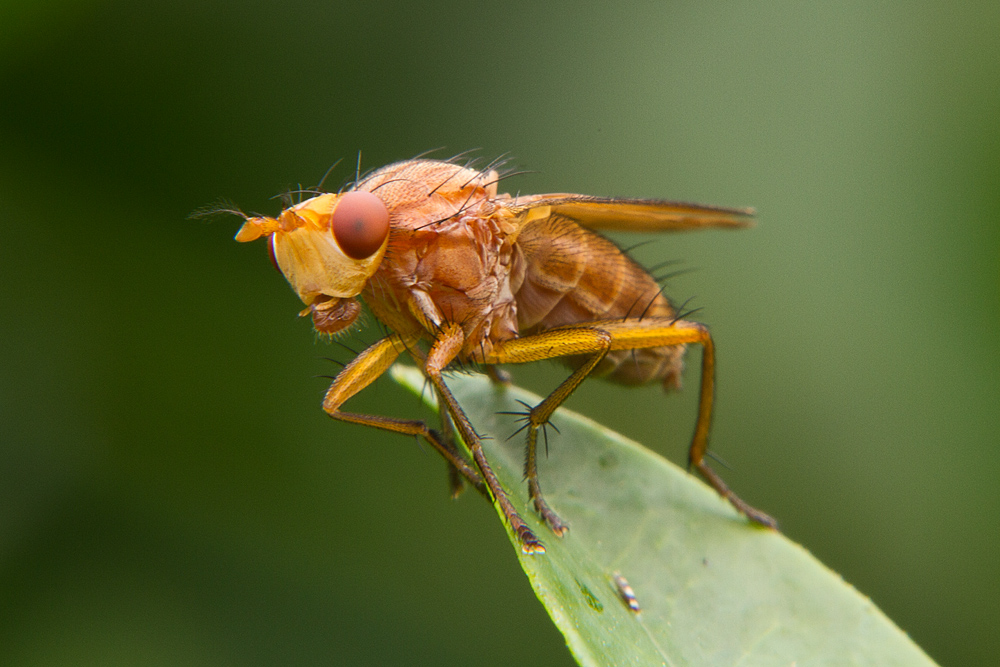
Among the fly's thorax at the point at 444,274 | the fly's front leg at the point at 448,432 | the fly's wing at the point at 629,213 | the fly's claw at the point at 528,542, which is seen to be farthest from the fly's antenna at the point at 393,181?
the fly's claw at the point at 528,542

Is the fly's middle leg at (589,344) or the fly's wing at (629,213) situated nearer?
the fly's middle leg at (589,344)

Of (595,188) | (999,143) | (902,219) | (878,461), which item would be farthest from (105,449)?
(999,143)

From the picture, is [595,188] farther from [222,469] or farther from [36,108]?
[36,108]

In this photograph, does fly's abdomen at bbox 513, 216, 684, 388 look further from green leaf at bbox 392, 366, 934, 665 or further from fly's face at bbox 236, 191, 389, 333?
fly's face at bbox 236, 191, 389, 333

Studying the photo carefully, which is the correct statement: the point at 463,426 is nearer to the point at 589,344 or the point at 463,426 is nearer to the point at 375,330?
the point at 589,344

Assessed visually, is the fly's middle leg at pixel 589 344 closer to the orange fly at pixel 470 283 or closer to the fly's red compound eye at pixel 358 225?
the orange fly at pixel 470 283

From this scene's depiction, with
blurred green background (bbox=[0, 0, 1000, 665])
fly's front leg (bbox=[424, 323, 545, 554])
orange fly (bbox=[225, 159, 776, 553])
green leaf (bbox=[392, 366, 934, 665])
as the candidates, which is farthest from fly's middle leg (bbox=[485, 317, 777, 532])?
blurred green background (bbox=[0, 0, 1000, 665])
